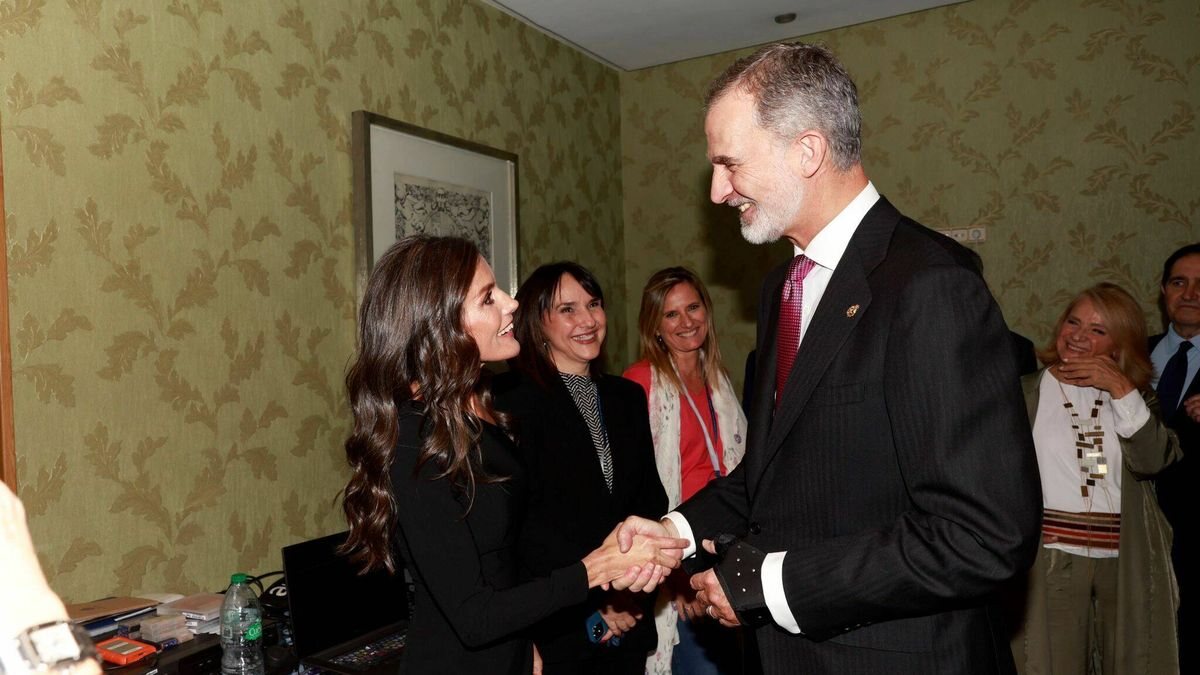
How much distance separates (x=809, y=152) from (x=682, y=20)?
2.95m

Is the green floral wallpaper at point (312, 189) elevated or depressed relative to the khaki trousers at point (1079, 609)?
elevated

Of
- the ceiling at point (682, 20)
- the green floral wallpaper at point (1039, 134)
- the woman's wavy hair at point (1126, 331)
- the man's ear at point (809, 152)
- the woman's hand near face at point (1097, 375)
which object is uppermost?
the ceiling at point (682, 20)

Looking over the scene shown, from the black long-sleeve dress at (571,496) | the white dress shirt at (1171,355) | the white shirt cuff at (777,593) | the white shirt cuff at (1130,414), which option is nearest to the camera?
the white shirt cuff at (777,593)

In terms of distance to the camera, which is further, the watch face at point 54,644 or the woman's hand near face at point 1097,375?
the woman's hand near face at point 1097,375

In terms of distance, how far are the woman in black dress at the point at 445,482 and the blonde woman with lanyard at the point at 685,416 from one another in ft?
4.28

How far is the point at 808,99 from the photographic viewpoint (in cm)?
149

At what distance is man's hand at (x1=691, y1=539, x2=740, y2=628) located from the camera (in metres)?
1.44

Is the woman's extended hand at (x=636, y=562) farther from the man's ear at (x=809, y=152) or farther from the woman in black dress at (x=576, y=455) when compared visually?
the man's ear at (x=809, y=152)

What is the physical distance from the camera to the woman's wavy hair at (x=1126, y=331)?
315 cm

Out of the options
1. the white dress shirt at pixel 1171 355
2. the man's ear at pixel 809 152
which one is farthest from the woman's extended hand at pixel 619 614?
the white dress shirt at pixel 1171 355

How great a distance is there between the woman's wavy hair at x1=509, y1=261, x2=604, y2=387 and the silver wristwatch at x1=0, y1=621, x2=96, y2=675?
1994 millimetres

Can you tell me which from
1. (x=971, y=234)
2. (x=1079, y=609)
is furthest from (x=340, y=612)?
(x=971, y=234)

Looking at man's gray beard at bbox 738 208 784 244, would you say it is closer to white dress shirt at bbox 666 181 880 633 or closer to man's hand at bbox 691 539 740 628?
white dress shirt at bbox 666 181 880 633

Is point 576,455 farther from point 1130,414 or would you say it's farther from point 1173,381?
point 1173,381
